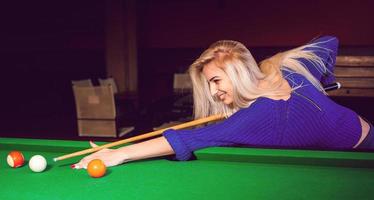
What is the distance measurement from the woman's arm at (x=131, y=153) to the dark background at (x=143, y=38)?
3896mm

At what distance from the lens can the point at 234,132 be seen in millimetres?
1661

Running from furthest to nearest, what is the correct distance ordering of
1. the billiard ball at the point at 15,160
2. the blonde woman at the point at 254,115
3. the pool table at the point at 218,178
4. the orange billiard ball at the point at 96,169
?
1. the blonde woman at the point at 254,115
2. the billiard ball at the point at 15,160
3. the orange billiard ball at the point at 96,169
4. the pool table at the point at 218,178

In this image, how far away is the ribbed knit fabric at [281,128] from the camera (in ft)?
5.39

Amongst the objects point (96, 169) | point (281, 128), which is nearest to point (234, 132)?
point (281, 128)

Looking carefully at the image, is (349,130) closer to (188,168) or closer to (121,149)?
(188,168)

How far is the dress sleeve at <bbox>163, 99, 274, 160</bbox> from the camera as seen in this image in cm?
163

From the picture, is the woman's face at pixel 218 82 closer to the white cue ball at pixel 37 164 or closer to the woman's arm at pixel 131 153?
the woman's arm at pixel 131 153

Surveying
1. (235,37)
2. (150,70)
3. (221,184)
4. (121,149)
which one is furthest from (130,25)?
(221,184)

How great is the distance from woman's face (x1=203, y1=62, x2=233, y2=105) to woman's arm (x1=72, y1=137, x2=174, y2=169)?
349mm

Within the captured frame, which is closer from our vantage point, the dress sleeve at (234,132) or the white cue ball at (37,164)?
the white cue ball at (37,164)

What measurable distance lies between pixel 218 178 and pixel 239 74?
561mm

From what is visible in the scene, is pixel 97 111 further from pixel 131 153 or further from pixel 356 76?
pixel 356 76

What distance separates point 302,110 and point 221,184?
0.65 m

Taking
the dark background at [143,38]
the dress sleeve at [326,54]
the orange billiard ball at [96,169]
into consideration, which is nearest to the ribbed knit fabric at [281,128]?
the orange billiard ball at [96,169]
